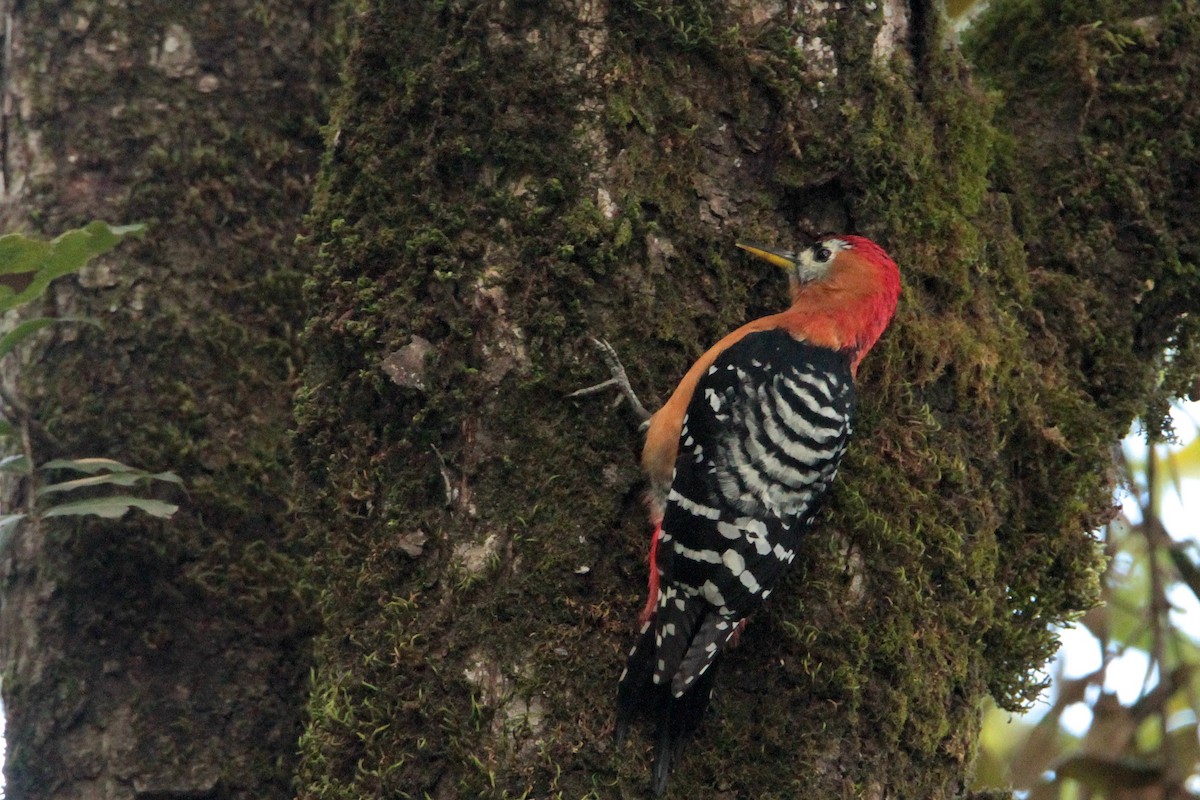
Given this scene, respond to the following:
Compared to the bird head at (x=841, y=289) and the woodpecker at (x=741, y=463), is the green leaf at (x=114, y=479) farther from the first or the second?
the bird head at (x=841, y=289)

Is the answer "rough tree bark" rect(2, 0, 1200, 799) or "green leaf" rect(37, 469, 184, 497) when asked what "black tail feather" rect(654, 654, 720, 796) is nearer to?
"rough tree bark" rect(2, 0, 1200, 799)

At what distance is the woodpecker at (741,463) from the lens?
9.18 ft

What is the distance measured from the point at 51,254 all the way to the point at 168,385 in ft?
1.81

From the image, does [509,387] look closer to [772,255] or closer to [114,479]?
[772,255]

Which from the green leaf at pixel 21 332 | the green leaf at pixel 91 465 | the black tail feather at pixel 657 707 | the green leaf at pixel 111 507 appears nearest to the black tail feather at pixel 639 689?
the black tail feather at pixel 657 707

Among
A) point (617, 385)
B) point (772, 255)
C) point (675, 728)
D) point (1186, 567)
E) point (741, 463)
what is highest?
point (772, 255)

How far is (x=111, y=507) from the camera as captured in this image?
3051 millimetres

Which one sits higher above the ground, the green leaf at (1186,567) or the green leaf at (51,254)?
the green leaf at (51,254)

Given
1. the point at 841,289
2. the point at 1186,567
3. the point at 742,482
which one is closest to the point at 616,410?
the point at 742,482

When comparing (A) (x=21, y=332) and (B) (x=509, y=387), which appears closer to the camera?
Answer: (B) (x=509, y=387)

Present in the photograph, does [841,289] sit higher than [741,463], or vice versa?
[841,289]

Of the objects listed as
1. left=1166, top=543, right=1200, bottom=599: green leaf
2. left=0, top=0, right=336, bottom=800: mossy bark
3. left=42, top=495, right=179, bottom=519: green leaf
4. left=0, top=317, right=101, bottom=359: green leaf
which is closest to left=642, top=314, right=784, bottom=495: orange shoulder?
left=0, top=0, right=336, bottom=800: mossy bark

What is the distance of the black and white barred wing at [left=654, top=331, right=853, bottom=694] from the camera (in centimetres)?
289

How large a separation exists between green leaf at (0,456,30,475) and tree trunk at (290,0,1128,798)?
0.76m
